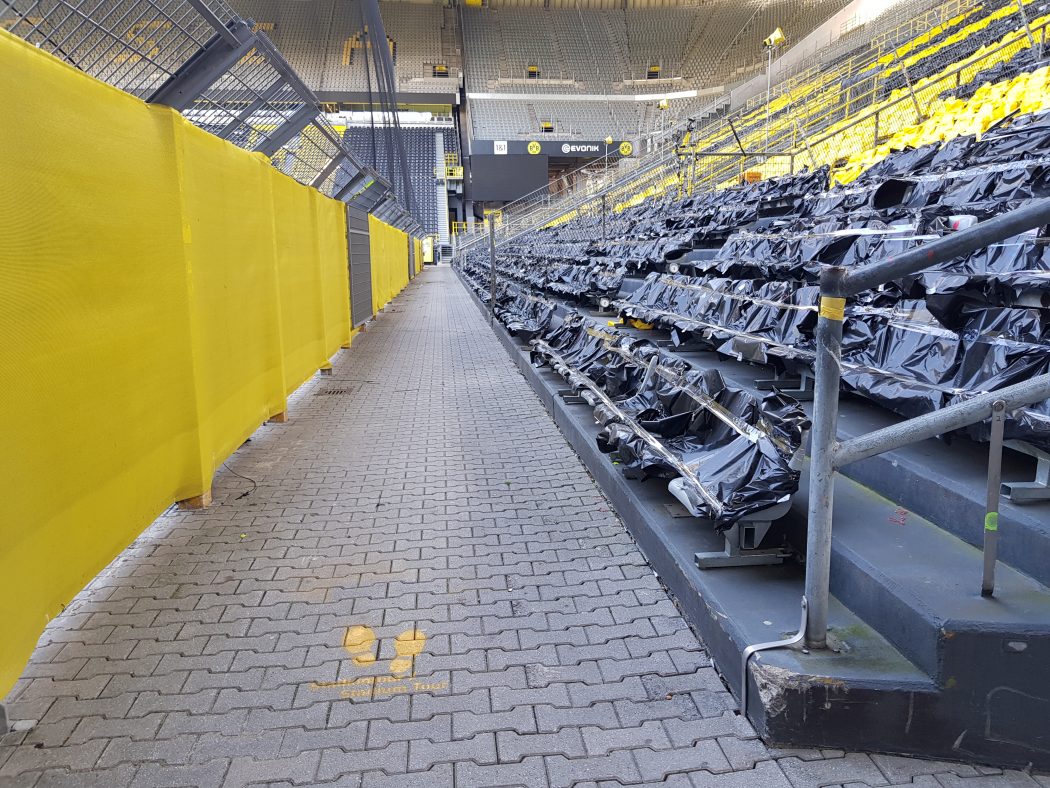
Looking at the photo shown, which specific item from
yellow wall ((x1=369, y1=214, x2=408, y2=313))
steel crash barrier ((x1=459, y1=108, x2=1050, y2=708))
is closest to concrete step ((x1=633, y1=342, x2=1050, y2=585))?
steel crash barrier ((x1=459, y1=108, x2=1050, y2=708))

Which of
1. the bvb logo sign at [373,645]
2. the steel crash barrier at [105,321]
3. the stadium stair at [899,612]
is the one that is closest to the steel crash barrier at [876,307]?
the stadium stair at [899,612]

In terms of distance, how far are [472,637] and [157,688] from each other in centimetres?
108

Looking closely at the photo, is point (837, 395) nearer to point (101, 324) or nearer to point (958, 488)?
point (958, 488)

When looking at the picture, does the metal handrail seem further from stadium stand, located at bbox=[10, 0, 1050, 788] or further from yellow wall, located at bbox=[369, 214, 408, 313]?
yellow wall, located at bbox=[369, 214, 408, 313]

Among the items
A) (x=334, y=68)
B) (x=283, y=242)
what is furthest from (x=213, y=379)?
(x=334, y=68)

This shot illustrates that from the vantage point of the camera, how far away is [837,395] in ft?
5.98

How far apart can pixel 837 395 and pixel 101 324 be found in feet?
9.35

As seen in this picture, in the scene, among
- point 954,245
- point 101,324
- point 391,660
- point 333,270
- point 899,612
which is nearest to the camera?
point 954,245

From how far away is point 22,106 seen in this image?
2.39 m

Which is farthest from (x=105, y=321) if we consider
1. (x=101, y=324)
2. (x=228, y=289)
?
(x=228, y=289)

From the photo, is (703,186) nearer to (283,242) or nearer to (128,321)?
(283,242)

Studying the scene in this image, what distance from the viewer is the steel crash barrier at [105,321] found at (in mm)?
2334

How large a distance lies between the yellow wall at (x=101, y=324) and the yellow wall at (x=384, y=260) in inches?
373

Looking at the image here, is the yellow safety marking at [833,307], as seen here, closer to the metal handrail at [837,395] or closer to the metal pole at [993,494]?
the metal handrail at [837,395]
